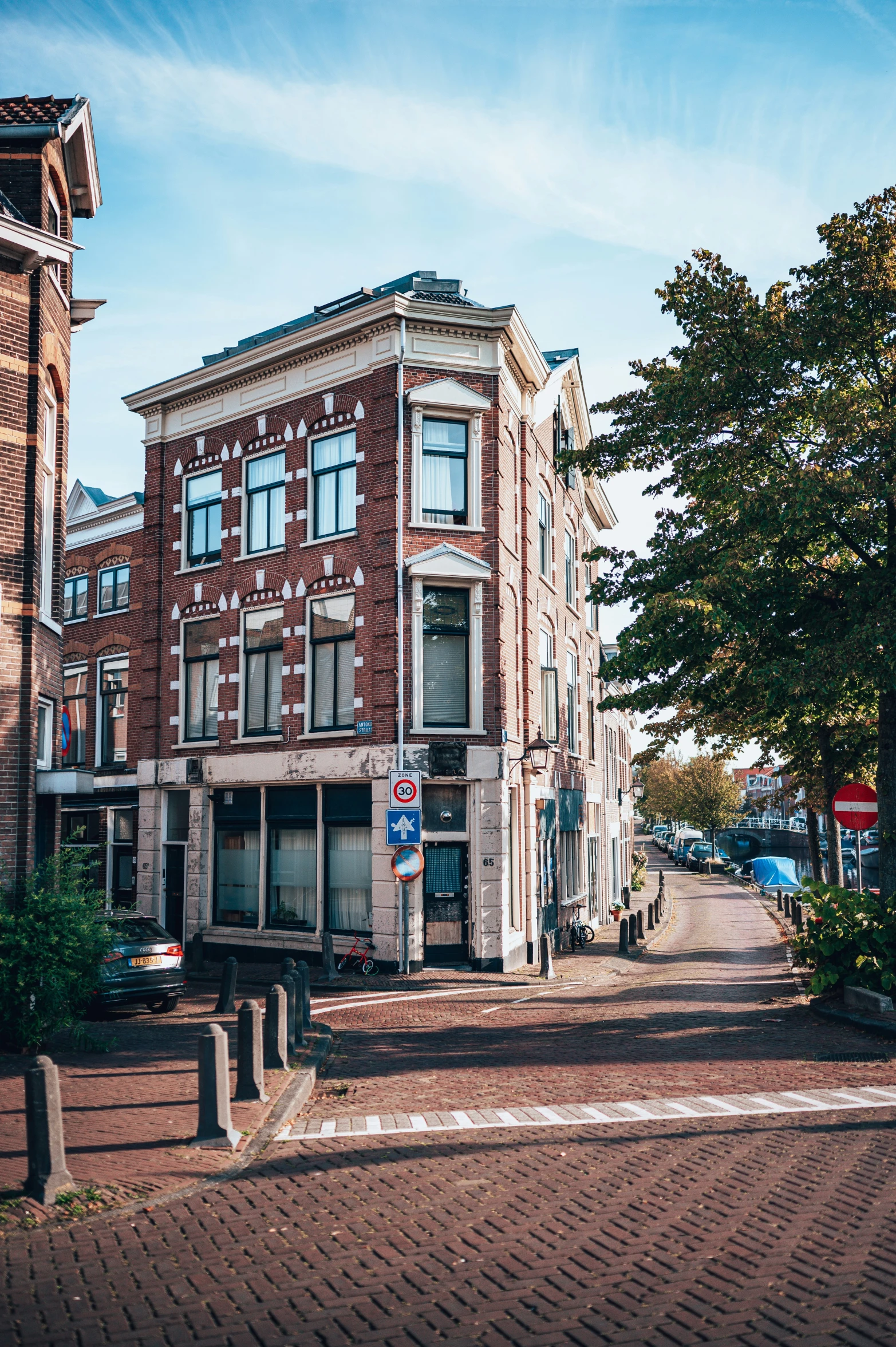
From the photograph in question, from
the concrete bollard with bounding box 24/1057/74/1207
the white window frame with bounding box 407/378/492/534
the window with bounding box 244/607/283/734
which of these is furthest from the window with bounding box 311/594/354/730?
the concrete bollard with bounding box 24/1057/74/1207

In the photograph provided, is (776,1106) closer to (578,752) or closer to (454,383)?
(454,383)

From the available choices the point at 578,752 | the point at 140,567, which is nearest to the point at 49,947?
the point at 140,567

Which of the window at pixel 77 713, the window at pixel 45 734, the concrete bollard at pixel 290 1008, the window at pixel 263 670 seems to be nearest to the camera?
the concrete bollard at pixel 290 1008

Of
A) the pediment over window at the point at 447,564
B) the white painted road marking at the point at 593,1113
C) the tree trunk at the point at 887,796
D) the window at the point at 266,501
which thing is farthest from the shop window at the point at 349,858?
the white painted road marking at the point at 593,1113

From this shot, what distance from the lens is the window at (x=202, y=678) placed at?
23.8 metres

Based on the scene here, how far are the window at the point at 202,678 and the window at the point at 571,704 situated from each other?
31.7 ft

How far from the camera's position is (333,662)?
844 inches

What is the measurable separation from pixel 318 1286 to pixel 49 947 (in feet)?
22.0

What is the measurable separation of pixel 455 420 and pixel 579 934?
12.7m

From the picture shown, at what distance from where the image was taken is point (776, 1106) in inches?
359

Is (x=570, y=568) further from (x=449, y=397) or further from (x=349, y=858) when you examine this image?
(x=349, y=858)

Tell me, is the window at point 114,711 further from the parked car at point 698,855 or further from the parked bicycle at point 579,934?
the parked car at point 698,855

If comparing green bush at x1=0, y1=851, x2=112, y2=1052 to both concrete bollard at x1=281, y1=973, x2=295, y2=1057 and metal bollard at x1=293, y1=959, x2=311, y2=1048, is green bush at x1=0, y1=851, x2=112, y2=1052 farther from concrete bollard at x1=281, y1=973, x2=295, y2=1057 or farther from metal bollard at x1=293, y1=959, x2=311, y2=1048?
metal bollard at x1=293, y1=959, x2=311, y2=1048

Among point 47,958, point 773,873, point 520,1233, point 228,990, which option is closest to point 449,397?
point 228,990
